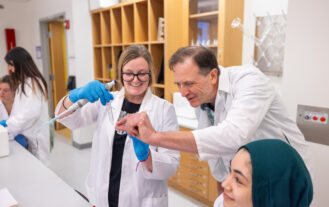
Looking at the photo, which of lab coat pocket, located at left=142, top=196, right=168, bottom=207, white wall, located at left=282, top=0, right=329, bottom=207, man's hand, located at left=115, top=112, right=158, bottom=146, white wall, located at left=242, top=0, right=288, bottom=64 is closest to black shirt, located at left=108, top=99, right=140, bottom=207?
lab coat pocket, located at left=142, top=196, right=168, bottom=207

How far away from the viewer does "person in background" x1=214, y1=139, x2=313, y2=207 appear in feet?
2.61

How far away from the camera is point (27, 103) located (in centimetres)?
213

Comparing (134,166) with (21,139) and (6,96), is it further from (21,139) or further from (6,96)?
(6,96)

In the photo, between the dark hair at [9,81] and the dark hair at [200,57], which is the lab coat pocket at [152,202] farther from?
the dark hair at [9,81]

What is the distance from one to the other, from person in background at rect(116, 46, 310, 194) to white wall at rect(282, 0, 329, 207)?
34cm

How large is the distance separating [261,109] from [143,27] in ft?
8.11

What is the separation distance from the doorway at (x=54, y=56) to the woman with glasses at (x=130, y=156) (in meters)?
3.68

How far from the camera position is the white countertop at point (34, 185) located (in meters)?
1.21

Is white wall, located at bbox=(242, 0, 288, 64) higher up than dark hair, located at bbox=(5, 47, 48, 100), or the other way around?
white wall, located at bbox=(242, 0, 288, 64)

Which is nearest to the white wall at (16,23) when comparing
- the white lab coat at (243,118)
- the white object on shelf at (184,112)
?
the white object on shelf at (184,112)

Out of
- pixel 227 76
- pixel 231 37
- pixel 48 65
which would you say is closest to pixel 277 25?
pixel 231 37

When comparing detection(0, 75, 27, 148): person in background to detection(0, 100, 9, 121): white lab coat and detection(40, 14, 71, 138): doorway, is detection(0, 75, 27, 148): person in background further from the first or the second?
detection(40, 14, 71, 138): doorway

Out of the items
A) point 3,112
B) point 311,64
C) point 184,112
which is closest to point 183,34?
point 184,112

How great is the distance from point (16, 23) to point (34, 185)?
4850 millimetres
